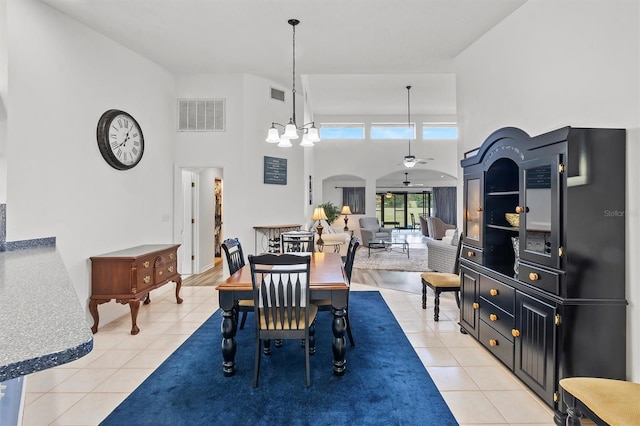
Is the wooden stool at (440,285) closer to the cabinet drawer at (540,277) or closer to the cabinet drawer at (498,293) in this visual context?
the cabinet drawer at (498,293)

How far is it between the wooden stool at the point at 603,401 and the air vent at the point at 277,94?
524 cm

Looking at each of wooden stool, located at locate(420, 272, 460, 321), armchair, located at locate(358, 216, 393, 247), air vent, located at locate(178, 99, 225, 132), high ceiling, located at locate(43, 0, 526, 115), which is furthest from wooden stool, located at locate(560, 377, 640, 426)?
armchair, located at locate(358, 216, 393, 247)

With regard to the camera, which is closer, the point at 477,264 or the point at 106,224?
the point at 477,264

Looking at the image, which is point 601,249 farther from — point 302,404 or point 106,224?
point 106,224

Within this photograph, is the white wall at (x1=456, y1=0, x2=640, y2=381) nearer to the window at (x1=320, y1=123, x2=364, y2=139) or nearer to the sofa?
the sofa

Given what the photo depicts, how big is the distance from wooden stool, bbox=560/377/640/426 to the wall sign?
180 inches

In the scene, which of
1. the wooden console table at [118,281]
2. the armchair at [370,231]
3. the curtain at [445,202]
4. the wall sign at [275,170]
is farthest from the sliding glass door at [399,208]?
the wooden console table at [118,281]

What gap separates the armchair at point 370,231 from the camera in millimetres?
9192

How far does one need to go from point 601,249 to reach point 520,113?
1.61 m

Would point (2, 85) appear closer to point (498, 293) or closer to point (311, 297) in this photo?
point (311, 297)

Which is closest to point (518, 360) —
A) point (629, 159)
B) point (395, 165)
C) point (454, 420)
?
point (454, 420)

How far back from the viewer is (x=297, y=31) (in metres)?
3.63

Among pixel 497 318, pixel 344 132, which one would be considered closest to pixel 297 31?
pixel 497 318

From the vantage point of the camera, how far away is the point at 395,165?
9.79 metres
